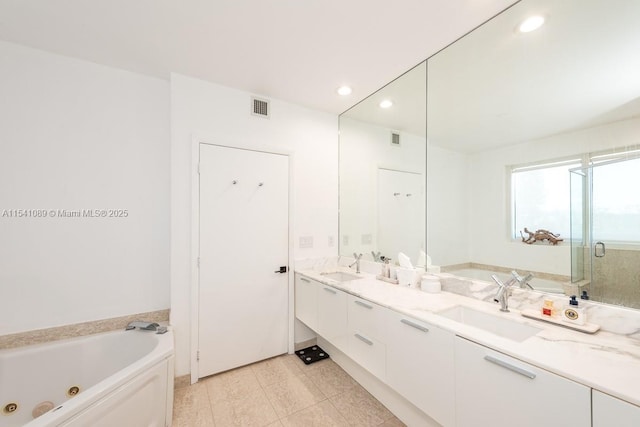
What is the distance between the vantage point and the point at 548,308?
1.32 m

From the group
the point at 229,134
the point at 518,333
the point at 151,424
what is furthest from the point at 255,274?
the point at 518,333

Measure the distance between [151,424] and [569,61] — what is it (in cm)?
326

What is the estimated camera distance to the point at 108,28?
1638 millimetres

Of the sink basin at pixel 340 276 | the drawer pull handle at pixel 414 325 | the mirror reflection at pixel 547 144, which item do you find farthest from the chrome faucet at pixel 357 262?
the drawer pull handle at pixel 414 325

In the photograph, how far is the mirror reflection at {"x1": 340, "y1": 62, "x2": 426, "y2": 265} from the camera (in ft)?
7.40

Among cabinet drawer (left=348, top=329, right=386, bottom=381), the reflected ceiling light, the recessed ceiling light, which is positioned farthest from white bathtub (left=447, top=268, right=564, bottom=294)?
the recessed ceiling light

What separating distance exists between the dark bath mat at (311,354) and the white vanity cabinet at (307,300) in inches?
13.9

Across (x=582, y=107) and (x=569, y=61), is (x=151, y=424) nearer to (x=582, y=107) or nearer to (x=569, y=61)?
(x=582, y=107)

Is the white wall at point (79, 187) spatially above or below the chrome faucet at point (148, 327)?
above

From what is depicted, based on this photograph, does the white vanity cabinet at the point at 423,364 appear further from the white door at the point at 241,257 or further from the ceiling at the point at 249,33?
the ceiling at the point at 249,33

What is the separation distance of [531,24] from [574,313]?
1601 mm

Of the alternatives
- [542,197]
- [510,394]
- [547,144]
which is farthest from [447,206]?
[510,394]

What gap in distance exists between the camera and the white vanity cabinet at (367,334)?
5.39 ft

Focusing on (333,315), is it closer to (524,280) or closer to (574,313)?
(524,280)
